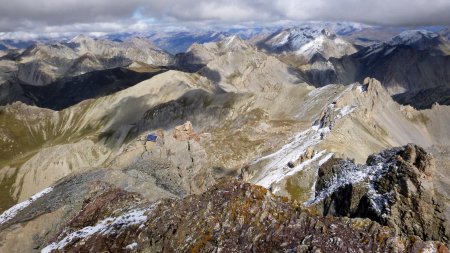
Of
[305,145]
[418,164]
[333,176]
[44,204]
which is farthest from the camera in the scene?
[305,145]

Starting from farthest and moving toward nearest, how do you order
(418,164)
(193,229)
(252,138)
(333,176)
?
(252,138) → (333,176) → (418,164) → (193,229)

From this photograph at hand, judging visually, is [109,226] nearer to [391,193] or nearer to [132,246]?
[132,246]

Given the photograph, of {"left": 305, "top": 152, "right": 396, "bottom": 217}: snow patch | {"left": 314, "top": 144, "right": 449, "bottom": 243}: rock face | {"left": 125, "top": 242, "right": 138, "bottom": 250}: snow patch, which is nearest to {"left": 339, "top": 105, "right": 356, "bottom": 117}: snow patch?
{"left": 314, "top": 144, "right": 449, "bottom": 243}: rock face

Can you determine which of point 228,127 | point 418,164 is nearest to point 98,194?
point 418,164

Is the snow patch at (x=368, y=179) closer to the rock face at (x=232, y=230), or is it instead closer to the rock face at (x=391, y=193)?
the rock face at (x=391, y=193)

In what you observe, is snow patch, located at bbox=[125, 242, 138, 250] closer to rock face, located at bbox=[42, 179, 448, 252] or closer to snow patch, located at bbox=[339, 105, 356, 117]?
rock face, located at bbox=[42, 179, 448, 252]

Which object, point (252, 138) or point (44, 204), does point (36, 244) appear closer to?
point (44, 204)
